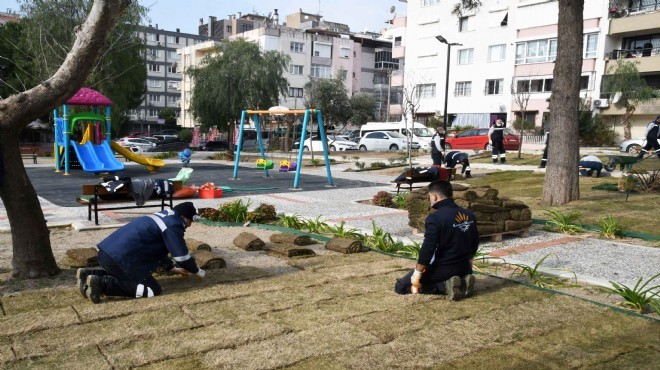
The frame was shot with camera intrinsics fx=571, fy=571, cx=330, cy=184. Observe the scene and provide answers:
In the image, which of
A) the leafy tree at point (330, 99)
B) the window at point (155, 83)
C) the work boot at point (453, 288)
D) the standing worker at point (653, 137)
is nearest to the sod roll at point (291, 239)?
the work boot at point (453, 288)

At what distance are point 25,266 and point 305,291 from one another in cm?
299

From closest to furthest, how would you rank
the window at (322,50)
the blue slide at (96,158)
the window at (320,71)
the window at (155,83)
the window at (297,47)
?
the blue slide at (96,158), the window at (297,47), the window at (322,50), the window at (320,71), the window at (155,83)

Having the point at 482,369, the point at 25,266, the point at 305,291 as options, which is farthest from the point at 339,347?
the point at 25,266

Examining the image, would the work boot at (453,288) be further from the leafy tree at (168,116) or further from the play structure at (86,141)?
the leafy tree at (168,116)

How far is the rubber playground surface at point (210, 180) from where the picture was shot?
14919mm

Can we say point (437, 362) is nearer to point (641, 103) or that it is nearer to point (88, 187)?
point (88, 187)

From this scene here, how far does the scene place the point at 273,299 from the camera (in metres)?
5.55

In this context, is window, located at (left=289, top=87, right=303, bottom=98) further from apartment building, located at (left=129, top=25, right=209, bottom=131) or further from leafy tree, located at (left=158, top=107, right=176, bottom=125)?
apartment building, located at (left=129, top=25, right=209, bottom=131)

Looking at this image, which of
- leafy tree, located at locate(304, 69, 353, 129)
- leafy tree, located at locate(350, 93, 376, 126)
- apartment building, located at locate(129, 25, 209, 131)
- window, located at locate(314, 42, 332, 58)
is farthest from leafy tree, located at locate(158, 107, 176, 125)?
leafy tree, located at locate(350, 93, 376, 126)

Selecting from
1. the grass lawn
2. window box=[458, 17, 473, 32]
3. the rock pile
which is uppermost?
window box=[458, 17, 473, 32]

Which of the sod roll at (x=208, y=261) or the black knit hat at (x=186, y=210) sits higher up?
the black knit hat at (x=186, y=210)

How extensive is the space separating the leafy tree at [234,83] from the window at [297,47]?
72.6ft

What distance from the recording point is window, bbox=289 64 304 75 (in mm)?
66250

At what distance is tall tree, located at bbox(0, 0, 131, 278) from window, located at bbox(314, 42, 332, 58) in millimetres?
63759
